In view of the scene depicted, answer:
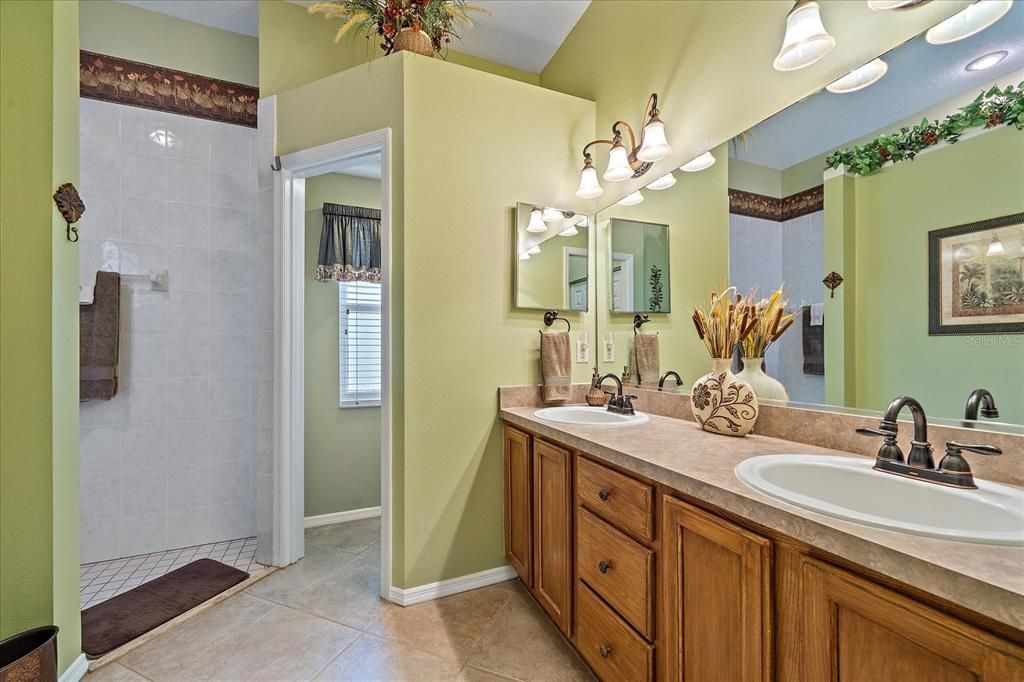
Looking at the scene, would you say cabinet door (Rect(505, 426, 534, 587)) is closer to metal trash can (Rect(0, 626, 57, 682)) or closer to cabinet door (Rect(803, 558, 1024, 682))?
cabinet door (Rect(803, 558, 1024, 682))

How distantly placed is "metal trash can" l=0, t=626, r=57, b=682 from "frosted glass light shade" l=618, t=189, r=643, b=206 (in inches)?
108

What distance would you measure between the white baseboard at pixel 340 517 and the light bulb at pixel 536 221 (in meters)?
2.31

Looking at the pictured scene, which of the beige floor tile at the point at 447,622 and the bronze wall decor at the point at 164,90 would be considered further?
the bronze wall decor at the point at 164,90

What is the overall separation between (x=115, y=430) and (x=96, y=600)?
0.90 metres

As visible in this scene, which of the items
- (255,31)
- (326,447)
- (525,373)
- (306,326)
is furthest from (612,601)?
(255,31)

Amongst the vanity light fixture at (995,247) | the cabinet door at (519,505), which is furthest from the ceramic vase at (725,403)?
the cabinet door at (519,505)

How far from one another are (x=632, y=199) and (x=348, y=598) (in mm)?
2425

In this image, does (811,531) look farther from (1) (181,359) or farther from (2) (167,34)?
(2) (167,34)

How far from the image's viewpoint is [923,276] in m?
1.12

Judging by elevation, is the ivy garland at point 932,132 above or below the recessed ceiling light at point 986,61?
below

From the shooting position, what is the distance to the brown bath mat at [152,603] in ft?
5.95

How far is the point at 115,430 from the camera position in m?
2.55

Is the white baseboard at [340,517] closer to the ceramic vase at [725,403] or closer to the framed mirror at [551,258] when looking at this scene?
the framed mirror at [551,258]

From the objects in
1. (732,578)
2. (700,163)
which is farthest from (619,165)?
(732,578)
